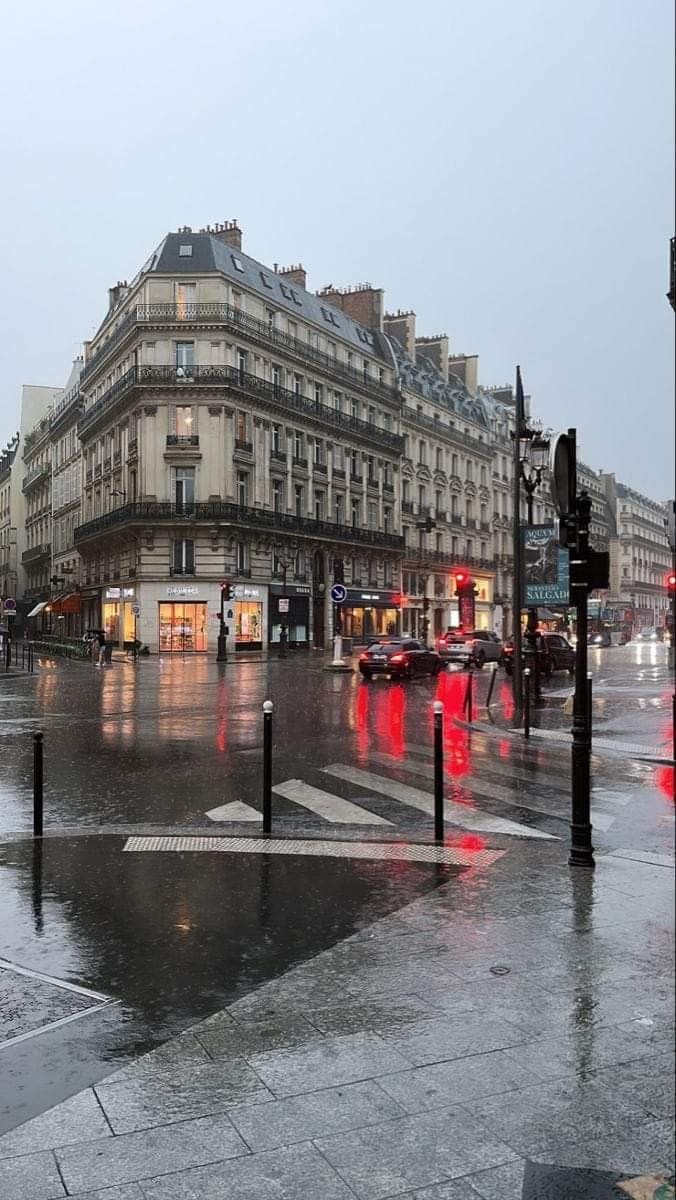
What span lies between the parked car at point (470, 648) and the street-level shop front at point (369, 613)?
18821mm

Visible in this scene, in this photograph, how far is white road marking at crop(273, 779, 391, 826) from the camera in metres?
8.83

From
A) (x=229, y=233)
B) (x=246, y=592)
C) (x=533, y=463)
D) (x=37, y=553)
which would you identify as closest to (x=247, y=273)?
(x=229, y=233)

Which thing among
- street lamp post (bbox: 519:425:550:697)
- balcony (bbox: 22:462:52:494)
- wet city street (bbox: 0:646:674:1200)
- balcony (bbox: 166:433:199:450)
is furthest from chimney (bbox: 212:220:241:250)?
wet city street (bbox: 0:646:674:1200)

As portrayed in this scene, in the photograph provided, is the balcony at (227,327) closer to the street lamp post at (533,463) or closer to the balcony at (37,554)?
the balcony at (37,554)

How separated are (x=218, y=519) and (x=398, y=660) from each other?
22065 millimetres

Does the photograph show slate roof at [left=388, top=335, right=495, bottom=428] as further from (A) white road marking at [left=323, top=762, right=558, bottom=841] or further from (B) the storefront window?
(A) white road marking at [left=323, top=762, right=558, bottom=841]

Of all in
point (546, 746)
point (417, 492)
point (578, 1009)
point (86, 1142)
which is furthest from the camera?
point (417, 492)

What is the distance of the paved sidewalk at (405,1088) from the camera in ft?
9.83

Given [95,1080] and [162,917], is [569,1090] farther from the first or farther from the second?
[162,917]

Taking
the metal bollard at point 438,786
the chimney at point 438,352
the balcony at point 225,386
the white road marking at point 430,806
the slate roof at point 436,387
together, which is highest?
the chimney at point 438,352

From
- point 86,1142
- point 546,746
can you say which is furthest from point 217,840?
point 546,746

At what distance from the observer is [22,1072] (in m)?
3.88

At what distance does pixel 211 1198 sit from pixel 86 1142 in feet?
1.98

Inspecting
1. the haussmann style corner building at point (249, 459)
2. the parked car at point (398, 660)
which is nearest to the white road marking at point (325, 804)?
the parked car at point (398, 660)
